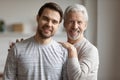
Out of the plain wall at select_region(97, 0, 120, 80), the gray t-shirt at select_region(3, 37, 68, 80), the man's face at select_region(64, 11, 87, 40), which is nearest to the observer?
the gray t-shirt at select_region(3, 37, 68, 80)

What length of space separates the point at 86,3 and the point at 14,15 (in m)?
1.18

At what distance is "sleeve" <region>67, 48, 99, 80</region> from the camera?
1480mm

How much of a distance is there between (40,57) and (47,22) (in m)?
0.21

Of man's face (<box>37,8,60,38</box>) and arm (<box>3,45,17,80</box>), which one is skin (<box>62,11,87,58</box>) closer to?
man's face (<box>37,8,60,38</box>)

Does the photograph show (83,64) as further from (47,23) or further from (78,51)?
(47,23)

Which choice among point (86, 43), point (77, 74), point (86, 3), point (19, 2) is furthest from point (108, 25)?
point (77, 74)

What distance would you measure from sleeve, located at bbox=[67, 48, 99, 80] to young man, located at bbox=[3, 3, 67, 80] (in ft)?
0.16

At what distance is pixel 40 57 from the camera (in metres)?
1.46

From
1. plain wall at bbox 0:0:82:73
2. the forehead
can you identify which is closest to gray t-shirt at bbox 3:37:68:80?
the forehead

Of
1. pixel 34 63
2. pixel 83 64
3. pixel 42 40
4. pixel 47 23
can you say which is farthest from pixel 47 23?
pixel 83 64

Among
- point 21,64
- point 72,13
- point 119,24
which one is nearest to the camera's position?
point 21,64

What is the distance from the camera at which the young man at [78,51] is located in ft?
4.88

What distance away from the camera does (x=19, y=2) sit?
4.00 metres

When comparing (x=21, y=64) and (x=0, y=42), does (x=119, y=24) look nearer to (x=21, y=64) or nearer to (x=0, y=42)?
(x=0, y=42)
